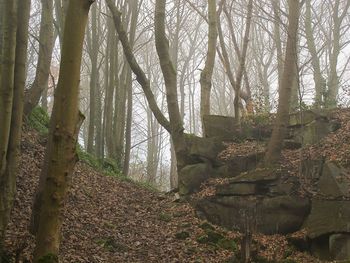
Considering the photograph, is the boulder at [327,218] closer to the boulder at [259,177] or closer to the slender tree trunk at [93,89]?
the boulder at [259,177]

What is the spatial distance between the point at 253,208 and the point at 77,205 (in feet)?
12.5

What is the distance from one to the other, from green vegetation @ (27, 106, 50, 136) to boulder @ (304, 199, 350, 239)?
22.9 feet

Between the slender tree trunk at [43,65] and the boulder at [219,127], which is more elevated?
the slender tree trunk at [43,65]

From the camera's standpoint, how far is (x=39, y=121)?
1190 centimetres

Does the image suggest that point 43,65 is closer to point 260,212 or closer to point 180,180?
point 180,180

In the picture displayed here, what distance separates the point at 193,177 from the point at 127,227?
2475mm

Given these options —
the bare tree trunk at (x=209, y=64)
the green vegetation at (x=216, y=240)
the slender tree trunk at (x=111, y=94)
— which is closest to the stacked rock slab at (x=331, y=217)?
the green vegetation at (x=216, y=240)

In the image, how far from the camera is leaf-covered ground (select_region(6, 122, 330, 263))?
6.97 meters

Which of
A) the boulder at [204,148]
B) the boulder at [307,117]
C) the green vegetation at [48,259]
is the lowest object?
the green vegetation at [48,259]

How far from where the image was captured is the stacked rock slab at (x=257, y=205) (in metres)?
8.74

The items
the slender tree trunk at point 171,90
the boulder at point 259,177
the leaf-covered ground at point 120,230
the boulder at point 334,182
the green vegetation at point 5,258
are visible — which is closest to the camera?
the green vegetation at point 5,258

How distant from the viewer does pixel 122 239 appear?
8.05 metres

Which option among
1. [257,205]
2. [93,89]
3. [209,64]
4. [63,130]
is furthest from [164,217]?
[93,89]

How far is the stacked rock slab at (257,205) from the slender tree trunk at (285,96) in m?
0.54
